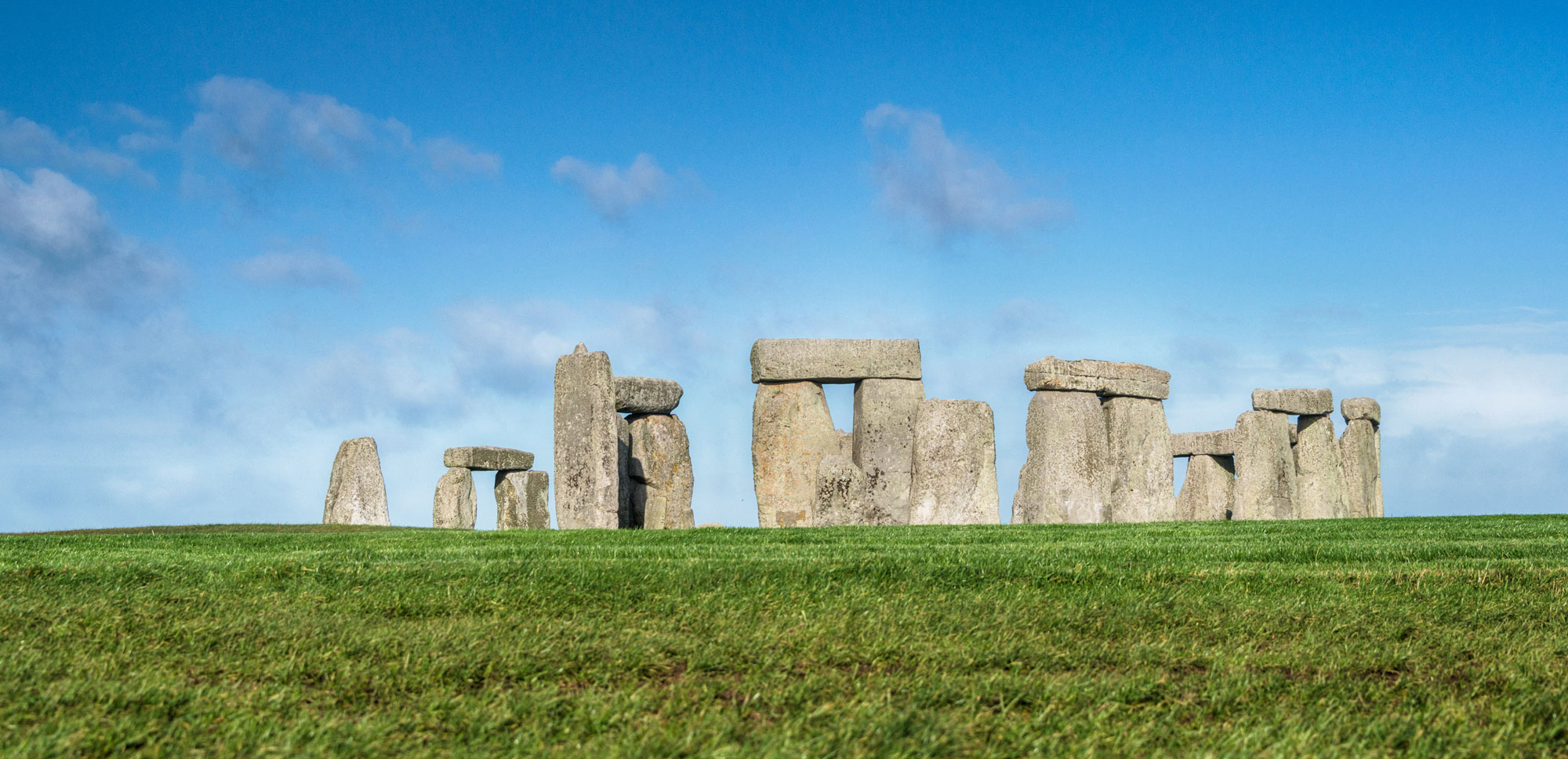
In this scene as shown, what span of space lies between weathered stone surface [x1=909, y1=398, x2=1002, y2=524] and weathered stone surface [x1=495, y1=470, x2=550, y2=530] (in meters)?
7.57

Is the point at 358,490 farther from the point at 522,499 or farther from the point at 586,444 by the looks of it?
the point at 586,444

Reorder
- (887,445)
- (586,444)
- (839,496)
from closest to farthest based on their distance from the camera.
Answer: (586,444) < (839,496) < (887,445)

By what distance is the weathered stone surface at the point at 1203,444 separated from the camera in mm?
22484

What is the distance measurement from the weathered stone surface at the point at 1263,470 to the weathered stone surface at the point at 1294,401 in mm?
163

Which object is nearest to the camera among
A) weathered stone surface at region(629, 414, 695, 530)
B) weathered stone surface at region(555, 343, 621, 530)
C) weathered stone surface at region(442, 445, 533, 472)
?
weathered stone surface at region(555, 343, 621, 530)

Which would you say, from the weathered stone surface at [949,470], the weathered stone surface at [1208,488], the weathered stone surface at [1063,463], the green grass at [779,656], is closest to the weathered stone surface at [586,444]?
the weathered stone surface at [949,470]

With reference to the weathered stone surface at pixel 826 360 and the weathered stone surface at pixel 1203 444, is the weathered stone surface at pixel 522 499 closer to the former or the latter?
the weathered stone surface at pixel 826 360

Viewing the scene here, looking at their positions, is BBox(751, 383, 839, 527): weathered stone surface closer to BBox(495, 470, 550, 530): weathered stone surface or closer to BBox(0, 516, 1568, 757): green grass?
BBox(495, 470, 550, 530): weathered stone surface

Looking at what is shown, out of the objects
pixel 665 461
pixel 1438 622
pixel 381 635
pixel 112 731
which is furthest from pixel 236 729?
pixel 665 461

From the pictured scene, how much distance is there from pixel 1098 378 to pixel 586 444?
23.7 feet

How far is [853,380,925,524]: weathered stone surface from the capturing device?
1597 cm

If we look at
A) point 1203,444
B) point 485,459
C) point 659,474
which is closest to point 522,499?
point 485,459

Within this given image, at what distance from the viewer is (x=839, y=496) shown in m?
15.8

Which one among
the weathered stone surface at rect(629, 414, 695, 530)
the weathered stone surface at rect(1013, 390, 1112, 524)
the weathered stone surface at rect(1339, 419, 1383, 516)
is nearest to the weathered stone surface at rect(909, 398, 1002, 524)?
the weathered stone surface at rect(1013, 390, 1112, 524)
